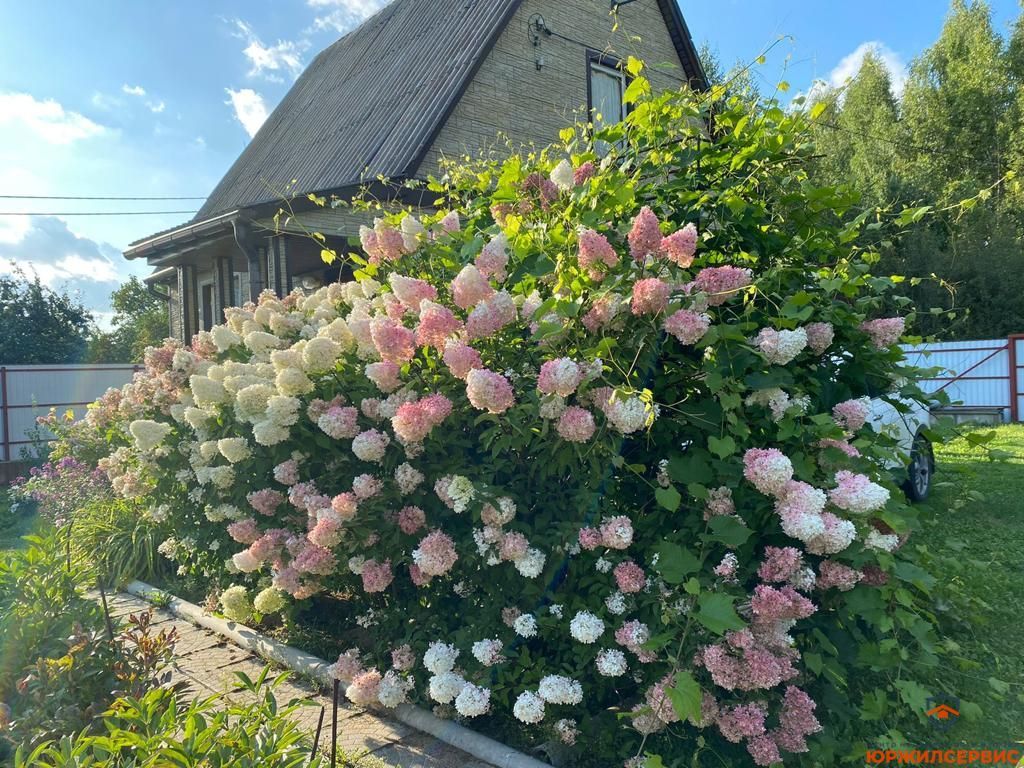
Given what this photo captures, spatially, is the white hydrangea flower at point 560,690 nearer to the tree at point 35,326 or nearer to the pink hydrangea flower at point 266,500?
the pink hydrangea flower at point 266,500

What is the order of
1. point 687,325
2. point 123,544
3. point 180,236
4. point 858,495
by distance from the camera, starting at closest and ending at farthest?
point 858,495
point 687,325
point 123,544
point 180,236

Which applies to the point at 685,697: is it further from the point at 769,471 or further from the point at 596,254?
the point at 596,254

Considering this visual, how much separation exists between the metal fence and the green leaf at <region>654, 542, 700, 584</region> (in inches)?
456

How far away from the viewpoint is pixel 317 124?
42.8 feet

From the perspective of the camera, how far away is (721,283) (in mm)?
2287

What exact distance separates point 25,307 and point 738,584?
29552 millimetres

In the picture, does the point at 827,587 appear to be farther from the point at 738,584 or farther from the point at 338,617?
the point at 338,617

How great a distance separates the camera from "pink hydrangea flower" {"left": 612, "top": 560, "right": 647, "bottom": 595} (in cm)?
221

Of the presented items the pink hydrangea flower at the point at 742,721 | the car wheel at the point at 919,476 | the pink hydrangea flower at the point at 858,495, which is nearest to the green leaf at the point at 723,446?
the pink hydrangea flower at the point at 858,495

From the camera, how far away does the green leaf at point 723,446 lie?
2.09 metres

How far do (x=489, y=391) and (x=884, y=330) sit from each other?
1.57m

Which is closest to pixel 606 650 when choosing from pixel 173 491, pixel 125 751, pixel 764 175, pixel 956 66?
pixel 125 751

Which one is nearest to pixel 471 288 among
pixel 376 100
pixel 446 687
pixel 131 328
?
pixel 446 687

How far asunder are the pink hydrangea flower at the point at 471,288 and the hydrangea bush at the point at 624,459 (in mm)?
12
